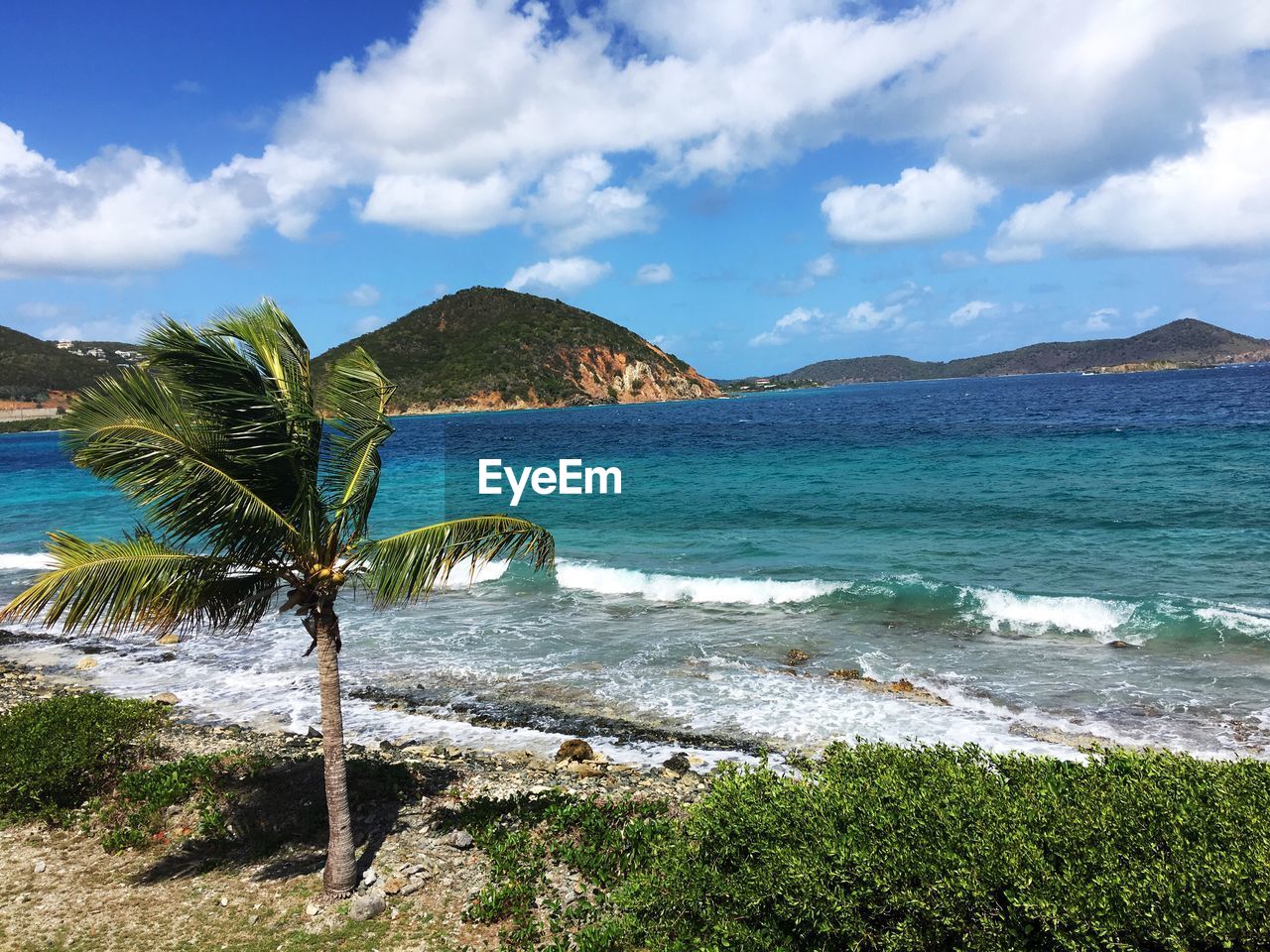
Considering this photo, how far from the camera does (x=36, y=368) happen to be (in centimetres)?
12925

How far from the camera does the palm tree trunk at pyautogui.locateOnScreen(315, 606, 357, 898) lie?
7.23 m

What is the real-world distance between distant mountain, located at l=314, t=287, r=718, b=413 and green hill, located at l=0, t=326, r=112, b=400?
138 ft

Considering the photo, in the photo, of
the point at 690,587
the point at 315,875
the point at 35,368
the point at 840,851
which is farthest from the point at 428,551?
the point at 35,368

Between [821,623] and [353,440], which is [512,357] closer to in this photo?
[821,623]

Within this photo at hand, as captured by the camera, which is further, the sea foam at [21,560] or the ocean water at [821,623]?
the sea foam at [21,560]

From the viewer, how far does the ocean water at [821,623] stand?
42.9ft

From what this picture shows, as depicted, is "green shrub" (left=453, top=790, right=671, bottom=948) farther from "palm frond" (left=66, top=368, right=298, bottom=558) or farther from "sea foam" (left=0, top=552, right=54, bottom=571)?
"sea foam" (left=0, top=552, right=54, bottom=571)

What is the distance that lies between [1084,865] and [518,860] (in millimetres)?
5459

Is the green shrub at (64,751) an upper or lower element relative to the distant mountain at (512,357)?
lower

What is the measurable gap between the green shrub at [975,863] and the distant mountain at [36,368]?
143m

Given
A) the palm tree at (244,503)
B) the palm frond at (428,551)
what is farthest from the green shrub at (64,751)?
the palm frond at (428,551)

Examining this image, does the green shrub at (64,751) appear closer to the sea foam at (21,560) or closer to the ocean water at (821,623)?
the ocean water at (821,623)

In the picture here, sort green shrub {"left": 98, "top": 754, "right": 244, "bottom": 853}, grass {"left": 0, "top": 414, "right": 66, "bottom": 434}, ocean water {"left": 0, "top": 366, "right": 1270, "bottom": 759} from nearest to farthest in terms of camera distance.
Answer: green shrub {"left": 98, "top": 754, "right": 244, "bottom": 853} → ocean water {"left": 0, "top": 366, "right": 1270, "bottom": 759} → grass {"left": 0, "top": 414, "right": 66, "bottom": 434}

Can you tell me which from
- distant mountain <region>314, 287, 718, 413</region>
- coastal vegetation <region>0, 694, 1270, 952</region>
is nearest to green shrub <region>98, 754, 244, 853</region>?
coastal vegetation <region>0, 694, 1270, 952</region>
